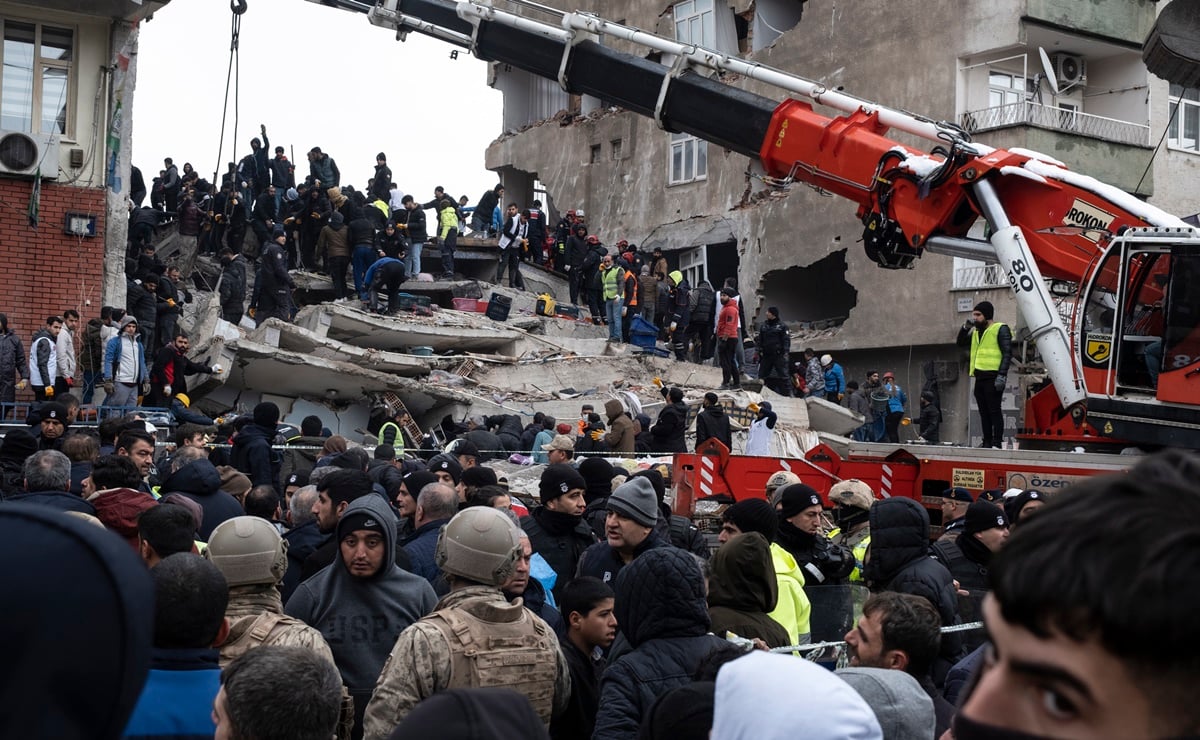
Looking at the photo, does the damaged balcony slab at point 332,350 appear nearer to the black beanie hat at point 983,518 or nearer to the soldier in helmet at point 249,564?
the black beanie hat at point 983,518

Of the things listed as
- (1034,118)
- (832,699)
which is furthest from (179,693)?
(1034,118)

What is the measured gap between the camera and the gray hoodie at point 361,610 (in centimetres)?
509

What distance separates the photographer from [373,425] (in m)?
20.4

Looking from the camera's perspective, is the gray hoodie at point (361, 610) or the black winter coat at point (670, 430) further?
the black winter coat at point (670, 430)

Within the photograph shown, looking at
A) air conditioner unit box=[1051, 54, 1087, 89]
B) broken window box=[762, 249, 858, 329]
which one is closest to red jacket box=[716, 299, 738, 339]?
broken window box=[762, 249, 858, 329]

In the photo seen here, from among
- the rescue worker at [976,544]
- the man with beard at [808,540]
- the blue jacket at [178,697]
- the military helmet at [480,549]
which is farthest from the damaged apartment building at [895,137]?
the blue jacket at [178,697]

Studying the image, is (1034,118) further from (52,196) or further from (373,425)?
(52,196)

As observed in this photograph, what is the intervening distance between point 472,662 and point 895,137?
26990mm

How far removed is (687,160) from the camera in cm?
3606

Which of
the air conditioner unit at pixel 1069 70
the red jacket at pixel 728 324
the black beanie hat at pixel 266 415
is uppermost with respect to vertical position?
the air conditioner unit at pixel 1069 70

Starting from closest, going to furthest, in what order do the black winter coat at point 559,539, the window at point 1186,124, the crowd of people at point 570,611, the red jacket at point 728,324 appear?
1. the crowd of people at point 570,611
2. the black winter coat at point 559,539
3. the red jacket at point 728,324
4. the window at point 1186,124

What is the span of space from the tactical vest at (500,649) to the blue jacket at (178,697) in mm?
911

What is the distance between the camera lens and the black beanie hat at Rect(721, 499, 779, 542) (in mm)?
6539

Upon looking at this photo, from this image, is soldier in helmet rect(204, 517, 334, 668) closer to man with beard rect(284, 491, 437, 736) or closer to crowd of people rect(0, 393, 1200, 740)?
crowd of people rect(0, 393, 1200, 740)
